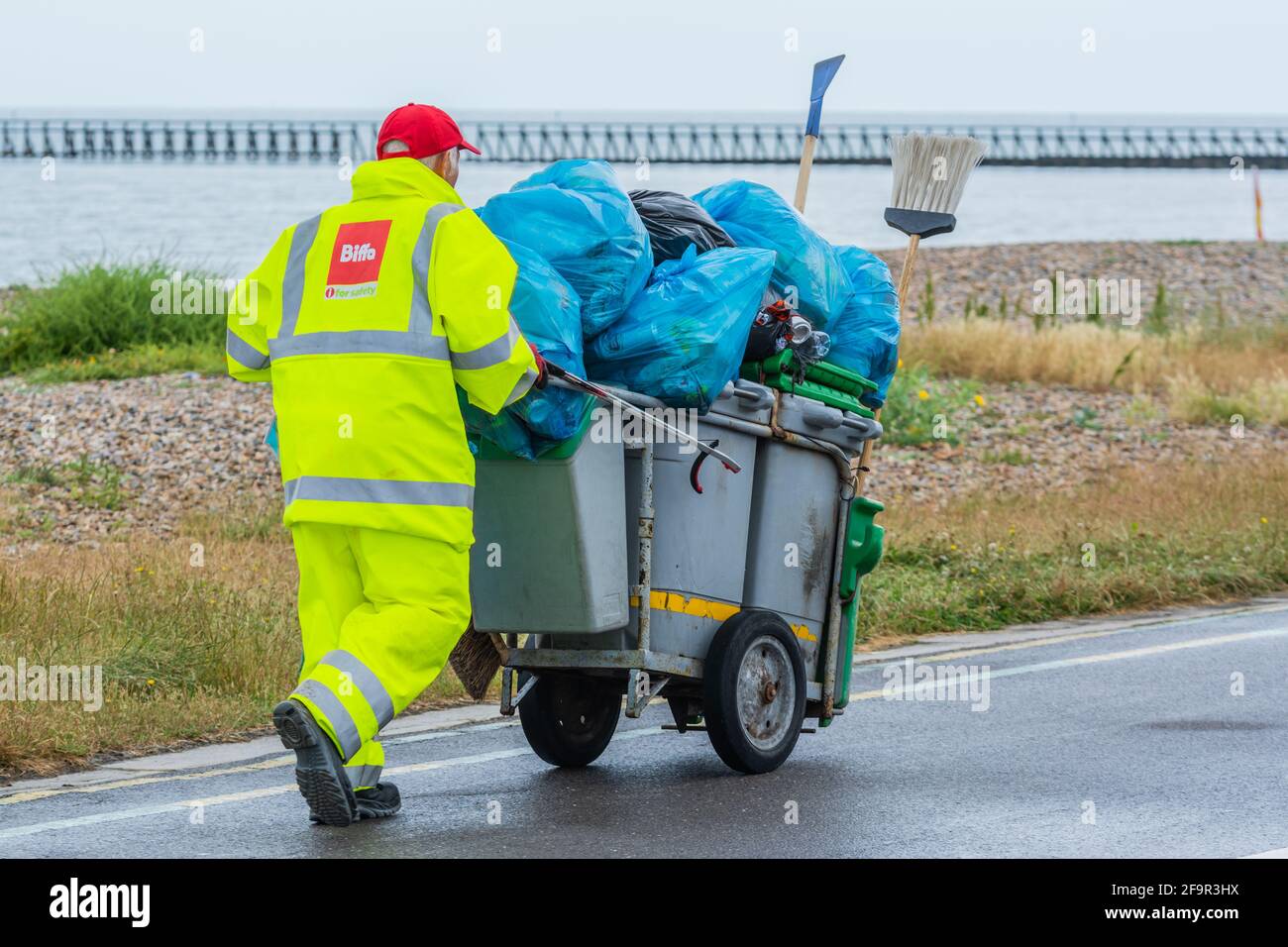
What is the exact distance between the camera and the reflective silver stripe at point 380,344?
5.23 meters

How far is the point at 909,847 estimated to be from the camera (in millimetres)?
5371

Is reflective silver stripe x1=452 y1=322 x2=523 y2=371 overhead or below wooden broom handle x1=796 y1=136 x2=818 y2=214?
below

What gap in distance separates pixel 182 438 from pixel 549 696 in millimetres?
8794

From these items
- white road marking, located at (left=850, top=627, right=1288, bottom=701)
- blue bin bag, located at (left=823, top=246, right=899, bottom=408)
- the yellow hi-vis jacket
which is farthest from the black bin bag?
white road marking, located at (left=850, top=627, right=1288, bottom=701)

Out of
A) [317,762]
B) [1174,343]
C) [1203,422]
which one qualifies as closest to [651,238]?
[317,762]

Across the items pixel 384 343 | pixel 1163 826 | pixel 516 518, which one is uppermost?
pixel 384 343

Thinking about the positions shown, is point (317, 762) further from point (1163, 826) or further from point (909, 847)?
point (1163, 826)

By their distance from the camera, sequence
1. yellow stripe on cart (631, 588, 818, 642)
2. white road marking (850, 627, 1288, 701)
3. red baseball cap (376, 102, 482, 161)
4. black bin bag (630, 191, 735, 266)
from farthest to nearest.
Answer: white road marking (850, 627, 1288, 701) → black bin bag (630, 191, 735, 266) → yellow stripe on cart (631, 588, 818, 642) → red baseball cap (376, 102, 482, 161)

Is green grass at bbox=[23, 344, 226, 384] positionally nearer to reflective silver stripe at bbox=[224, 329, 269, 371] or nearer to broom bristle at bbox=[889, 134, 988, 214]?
broom bristle at bbox=[889, 134, 988, 214]

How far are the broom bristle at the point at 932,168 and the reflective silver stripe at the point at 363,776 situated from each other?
3.34 metres

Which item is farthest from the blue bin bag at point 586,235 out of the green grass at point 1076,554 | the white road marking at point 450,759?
the green grass at point 1076,554

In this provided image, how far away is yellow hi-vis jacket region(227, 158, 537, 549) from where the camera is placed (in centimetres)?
522

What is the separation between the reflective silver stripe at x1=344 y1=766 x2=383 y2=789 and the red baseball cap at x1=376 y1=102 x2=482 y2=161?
1770 millimetres

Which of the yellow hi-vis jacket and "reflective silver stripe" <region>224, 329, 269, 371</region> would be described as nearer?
the yellow hi-vis jacket
